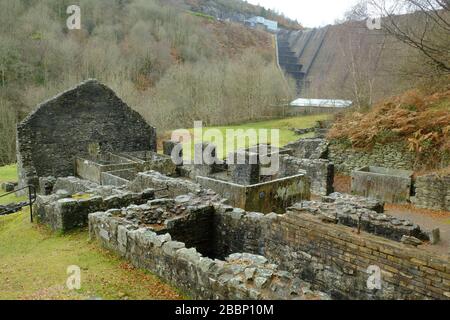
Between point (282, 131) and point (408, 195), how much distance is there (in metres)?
25.6

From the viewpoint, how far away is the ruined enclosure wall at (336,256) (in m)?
5.62

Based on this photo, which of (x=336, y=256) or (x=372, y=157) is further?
(x=372, y=157)

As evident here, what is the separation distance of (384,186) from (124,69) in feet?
149

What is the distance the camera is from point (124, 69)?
53156 millimetres

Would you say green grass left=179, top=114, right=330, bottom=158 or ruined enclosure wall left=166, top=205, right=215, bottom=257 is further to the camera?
green grass left=179, top=114, right=330, bottom=158

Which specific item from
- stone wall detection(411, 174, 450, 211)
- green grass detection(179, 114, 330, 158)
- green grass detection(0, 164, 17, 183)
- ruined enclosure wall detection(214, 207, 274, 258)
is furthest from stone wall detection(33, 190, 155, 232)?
green grass detection(179, 114, 330, 158)

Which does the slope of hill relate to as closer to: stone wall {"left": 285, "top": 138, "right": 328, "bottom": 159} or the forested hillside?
stone wall {"left": 285, "top": 138, "right": 328, "bottom": 159}

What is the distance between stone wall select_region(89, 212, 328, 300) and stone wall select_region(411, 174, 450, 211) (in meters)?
11.3

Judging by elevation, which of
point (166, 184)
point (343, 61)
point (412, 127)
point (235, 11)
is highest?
point (235, 11)

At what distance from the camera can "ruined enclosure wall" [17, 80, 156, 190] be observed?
19.7m

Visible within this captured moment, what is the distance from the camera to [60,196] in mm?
9711

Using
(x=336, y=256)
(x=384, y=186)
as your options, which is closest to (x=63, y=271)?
(x=336, y=256)

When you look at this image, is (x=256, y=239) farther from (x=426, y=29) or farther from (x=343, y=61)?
(x=343, y=61)

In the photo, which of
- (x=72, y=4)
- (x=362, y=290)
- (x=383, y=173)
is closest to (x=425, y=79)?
(x=383, y=173)
